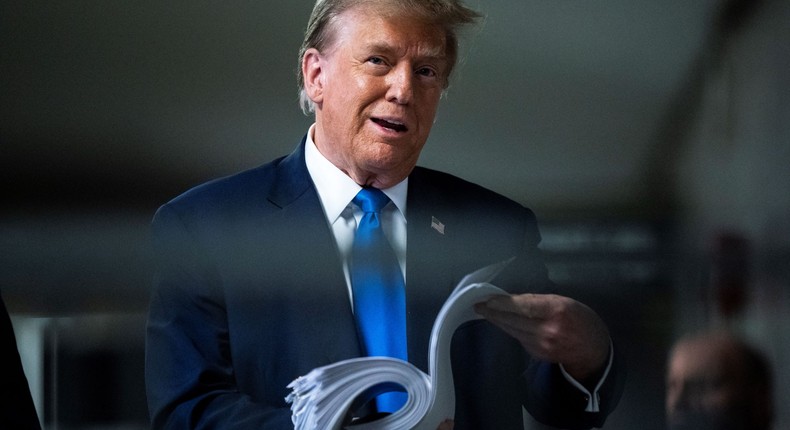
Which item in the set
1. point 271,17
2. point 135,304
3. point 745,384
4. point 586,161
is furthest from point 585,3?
point 135,304

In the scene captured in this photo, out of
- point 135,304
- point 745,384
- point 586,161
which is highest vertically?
point 586,161

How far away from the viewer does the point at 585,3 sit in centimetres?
198

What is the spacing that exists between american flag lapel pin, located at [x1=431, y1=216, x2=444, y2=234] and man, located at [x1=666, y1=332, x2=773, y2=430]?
46 cm

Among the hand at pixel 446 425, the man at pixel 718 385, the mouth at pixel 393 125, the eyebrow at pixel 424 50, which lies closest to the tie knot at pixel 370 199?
the mouth at pixel 393 125

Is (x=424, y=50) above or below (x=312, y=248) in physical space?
above

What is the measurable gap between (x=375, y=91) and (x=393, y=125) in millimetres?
75

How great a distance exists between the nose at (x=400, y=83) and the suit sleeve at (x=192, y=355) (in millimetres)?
401

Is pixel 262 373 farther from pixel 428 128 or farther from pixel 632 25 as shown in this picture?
pixel 632 25

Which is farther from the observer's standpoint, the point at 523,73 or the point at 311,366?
the point at 523,73

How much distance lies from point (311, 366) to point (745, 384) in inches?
30.3

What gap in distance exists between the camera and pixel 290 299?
187cm

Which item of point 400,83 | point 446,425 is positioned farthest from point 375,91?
point 446,425

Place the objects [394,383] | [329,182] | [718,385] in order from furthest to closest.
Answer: [718,385], [329,182], [394,383]

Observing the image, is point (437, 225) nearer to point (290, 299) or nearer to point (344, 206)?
point (344, 206)
